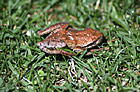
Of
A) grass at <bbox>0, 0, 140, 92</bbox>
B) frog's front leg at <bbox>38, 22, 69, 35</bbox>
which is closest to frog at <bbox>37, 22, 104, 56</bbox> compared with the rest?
frog's front leg at <bbox>38, 22, 69, 35</bbox>

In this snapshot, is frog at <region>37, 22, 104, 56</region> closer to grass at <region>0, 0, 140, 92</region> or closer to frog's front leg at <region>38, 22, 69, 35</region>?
frog's front leg at <region>38, 22, 69, 35</region>

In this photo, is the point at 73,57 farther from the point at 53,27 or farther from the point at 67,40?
the point at 53,27

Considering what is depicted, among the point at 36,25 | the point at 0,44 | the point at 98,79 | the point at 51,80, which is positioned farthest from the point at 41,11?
the point at 98,79

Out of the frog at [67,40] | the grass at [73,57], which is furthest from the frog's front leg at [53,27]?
the grass at [73,57]

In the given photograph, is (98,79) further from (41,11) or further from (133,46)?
(41,11)

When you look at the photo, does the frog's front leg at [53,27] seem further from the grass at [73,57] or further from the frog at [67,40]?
the grass at [73,57]

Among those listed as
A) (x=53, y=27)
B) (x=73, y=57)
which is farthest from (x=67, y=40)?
(x=53, y=27)
